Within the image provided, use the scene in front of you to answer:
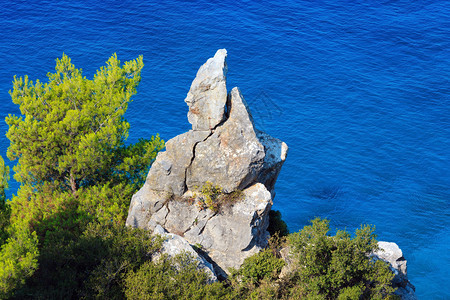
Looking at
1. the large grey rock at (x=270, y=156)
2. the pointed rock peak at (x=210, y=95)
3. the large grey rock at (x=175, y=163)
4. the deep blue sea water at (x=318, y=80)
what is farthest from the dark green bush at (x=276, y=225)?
the deep blue sea water at (x=318, y=80)

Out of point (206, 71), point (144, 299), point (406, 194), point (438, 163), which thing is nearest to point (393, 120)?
point (438, 163)

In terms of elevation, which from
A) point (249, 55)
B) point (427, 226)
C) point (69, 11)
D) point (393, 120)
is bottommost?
point (427, 226)

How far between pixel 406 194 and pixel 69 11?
173ft

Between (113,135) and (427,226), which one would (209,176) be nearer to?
(113,135)

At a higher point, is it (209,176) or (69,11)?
(69,11)

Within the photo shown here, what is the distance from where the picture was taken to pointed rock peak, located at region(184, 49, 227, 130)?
24.6 metres

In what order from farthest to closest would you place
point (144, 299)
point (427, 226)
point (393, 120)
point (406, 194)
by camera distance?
1. point (393, 120)
2. point (406, 194)
3. point (427, 226)
4. point (144, 299)

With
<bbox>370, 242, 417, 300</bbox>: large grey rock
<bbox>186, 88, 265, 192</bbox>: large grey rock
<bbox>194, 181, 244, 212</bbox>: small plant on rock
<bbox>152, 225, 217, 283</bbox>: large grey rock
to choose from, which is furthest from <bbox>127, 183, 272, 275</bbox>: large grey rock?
<bbox>370, 242, 417, 300</bbox>: large grey rock

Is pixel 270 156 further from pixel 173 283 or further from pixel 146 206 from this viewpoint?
pixel 173 283

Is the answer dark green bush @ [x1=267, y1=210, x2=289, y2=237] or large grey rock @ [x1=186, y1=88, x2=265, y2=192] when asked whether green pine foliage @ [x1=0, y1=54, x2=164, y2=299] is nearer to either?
large grey rock @ [x1=186, y1=88, x2=265, y2=192]

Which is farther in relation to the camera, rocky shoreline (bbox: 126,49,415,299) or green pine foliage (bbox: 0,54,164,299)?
green pine foliage (bbox: 0,54,164,299)

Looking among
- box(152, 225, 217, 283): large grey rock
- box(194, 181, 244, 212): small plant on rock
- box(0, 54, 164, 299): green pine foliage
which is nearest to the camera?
box(152, 225, 217, 283): large grey rock

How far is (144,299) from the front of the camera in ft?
72.2

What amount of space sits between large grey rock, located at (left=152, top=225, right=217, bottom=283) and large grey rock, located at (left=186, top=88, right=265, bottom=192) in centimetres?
307
